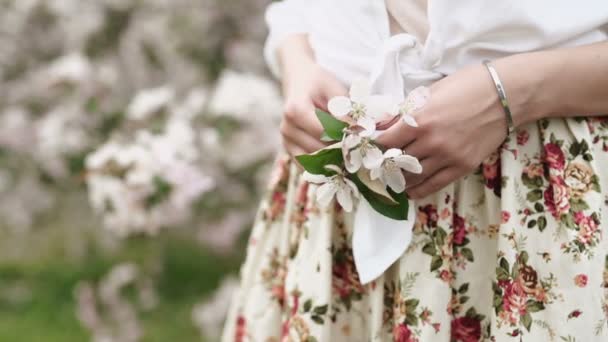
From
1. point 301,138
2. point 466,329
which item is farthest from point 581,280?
point 301,138

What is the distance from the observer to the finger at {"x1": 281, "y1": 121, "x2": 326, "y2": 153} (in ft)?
3.25

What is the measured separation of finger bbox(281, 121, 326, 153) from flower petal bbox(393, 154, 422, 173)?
0.46 ft

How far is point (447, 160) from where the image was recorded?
0.90m

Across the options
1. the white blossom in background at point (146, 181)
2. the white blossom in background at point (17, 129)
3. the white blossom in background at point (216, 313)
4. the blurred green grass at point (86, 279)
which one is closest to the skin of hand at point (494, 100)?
the white blossom in background at point (146, 181)

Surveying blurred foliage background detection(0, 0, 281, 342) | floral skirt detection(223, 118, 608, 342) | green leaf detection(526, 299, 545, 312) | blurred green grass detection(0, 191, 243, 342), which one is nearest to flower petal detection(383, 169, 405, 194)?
floral skirt detection(223, 118, 608, 342)

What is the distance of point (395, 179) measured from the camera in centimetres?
89

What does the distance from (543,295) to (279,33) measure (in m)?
0.59

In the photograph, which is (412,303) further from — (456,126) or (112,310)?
(112,310)

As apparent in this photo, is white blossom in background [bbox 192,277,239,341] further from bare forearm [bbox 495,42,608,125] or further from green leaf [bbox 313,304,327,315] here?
bare forearm [bbox 495,42,608,125]

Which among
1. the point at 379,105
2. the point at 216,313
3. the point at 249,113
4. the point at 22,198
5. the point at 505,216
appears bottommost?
the point at 505,216

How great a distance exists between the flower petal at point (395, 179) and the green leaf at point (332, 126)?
0.07 metres

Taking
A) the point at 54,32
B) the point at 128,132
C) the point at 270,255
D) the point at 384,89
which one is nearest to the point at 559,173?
the point at 384,89

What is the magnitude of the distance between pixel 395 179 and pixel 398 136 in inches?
1.9

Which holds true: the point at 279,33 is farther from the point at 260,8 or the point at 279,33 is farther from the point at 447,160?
the point at 260,8
